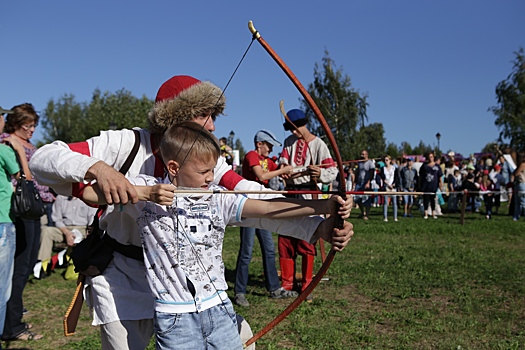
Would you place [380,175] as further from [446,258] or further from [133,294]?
[133,294]

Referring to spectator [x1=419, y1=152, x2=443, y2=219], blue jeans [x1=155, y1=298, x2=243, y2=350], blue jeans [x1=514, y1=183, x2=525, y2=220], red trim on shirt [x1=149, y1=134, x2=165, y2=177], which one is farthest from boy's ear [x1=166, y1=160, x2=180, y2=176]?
blue jeans [x1=514, y1=183, x2=525, y2=220]

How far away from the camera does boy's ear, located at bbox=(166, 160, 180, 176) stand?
2395mm

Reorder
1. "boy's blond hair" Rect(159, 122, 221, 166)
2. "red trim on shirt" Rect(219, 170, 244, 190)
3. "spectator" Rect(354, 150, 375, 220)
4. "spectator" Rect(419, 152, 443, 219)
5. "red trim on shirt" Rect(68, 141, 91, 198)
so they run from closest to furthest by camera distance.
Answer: "red trim on shirt" Rect(68, 141, 91, 198), "boy's blond hair" Rect(159, 122, 221, 166), "red trim on shirt" Rect(219, 170, 244, 190), "spectator" Rect(419, 152, 443, 219), "spectator" Rect(354, 150, 375, 220)

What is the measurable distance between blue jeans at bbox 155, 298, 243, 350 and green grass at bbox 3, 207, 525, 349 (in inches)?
88.0

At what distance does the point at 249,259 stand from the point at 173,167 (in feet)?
12.0

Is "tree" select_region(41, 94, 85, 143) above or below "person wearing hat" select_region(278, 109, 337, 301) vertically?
above

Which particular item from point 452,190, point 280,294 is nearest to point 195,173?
point 280,294

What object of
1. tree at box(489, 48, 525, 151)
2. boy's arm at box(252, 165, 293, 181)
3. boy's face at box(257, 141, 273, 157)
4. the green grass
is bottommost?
the green grass

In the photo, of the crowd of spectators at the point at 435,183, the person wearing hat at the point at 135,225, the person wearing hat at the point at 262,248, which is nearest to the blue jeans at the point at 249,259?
the person wearing hat at the point at 262,248

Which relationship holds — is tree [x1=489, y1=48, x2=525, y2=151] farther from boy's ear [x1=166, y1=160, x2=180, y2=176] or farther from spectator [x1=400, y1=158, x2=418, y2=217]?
boy's ear [x1=166, y1=160, x2=180, y2=176]

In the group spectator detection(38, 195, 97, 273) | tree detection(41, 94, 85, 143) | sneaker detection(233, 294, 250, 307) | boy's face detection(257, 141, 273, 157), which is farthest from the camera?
tree detection(41, 94, 85, 143)

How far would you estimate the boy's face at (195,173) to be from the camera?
2.38m

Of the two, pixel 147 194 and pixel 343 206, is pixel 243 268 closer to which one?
pixel 343 206

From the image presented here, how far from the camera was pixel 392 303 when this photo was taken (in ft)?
19.1
